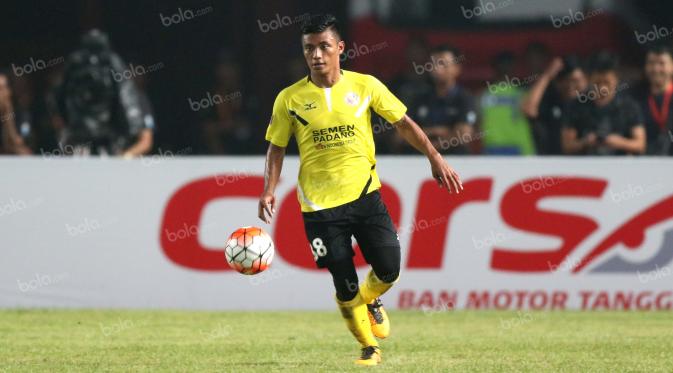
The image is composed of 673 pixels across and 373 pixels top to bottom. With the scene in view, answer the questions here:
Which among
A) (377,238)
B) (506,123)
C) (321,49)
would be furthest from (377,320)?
(506,123)

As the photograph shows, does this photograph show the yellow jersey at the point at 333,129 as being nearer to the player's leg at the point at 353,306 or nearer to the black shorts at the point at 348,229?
the black shorts at the point at 348,229

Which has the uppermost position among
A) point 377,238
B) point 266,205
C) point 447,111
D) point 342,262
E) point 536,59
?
point 536,59

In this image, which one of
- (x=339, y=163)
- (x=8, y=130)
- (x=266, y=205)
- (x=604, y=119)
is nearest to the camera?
(x=266, y=205)

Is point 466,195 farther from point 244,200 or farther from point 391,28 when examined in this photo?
point 391,28

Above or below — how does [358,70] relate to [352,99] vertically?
above

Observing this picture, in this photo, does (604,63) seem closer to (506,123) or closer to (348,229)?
(506,123)

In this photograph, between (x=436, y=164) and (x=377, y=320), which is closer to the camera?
(x=436, y=164)

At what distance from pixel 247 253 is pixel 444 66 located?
5.56m

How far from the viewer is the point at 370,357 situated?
31.9ft

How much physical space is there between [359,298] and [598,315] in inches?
173

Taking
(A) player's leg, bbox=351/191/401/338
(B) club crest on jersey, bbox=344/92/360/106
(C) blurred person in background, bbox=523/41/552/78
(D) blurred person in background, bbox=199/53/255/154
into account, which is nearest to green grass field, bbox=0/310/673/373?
(A) player's leg, bbox=351/191/401/338

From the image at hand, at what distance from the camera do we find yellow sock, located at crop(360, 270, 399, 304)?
32.9ft

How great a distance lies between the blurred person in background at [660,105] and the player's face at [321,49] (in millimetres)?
6214

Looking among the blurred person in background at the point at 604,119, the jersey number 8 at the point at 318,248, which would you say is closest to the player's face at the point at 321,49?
the jersey number 8 at the point at 318,248
